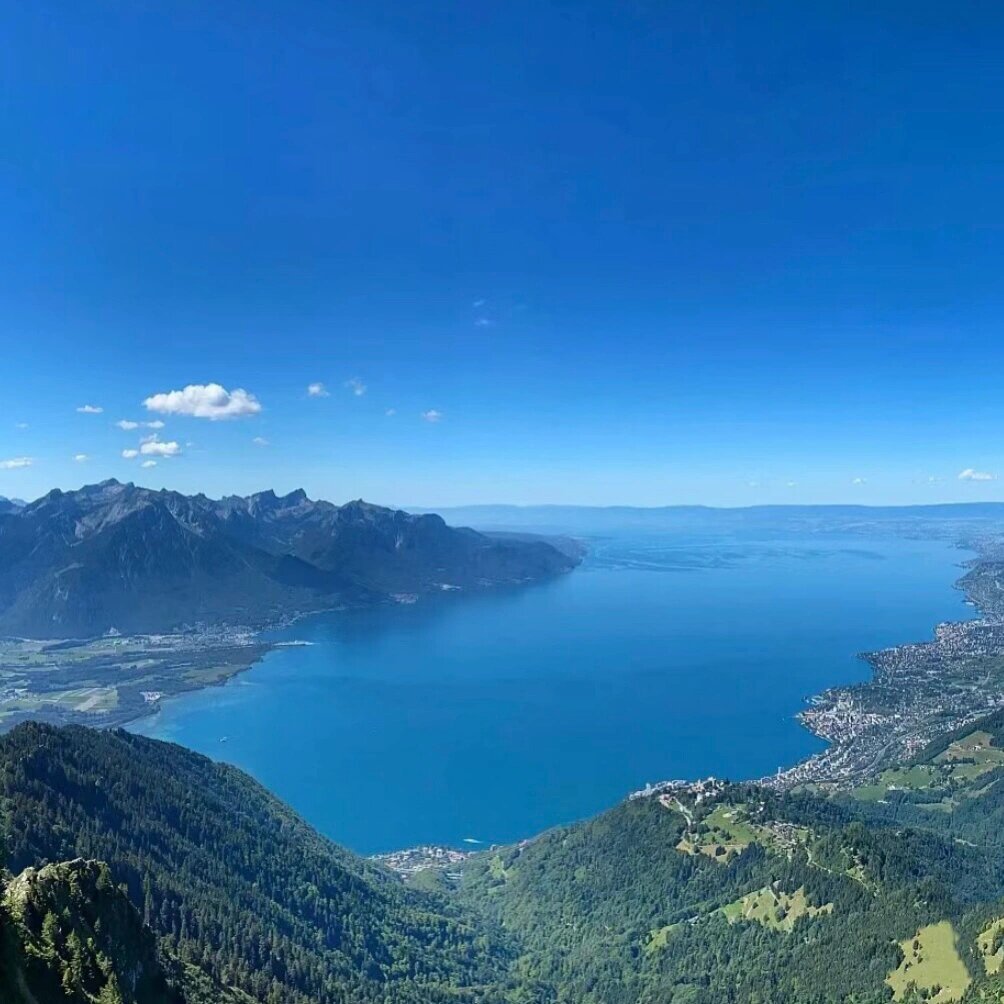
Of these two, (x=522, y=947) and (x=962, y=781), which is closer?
(x=522, y=947)

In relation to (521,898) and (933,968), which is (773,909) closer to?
(933,968)

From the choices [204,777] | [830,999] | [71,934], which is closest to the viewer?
[71,934]

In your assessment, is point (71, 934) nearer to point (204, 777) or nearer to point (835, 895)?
point (835, 895)

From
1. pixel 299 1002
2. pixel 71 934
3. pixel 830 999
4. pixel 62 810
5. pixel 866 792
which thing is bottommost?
pixel 866 792

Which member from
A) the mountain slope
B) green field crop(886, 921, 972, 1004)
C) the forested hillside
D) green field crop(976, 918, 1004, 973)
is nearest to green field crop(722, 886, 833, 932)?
the forested hillside

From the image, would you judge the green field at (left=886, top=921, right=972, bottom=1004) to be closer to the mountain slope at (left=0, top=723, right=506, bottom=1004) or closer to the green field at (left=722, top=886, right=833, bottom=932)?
the green field at (left=722, top=886, right=833, bottom=932)

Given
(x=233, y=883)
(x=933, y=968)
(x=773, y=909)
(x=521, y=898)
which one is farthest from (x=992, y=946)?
(x=233, y=883)

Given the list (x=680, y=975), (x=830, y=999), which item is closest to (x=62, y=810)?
(x=680, y=975)
